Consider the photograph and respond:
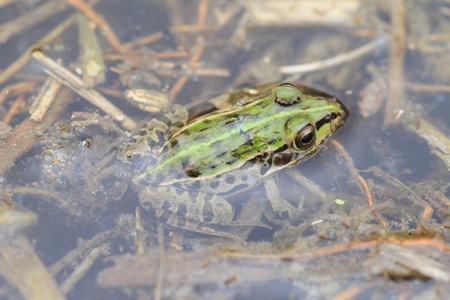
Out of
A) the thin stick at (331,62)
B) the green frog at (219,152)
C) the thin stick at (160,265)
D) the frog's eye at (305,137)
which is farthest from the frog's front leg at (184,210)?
the thin stick at (331,62)

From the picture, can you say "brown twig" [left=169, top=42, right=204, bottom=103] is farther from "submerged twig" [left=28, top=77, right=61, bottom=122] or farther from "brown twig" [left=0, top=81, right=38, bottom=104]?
"brown twig" [left=0, top=81, right=38, bottom=104]

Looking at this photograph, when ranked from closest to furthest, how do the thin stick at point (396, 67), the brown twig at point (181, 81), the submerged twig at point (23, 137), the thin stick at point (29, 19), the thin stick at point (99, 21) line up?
the submerged twig at point (23, 137) → the thin stick at point (396, 67) → the brown twig at point (181, 81) → the thin stick at point (29, 19) → the thin stick at point (99, 21)

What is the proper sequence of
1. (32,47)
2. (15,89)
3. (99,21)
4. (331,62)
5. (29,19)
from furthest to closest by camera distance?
(99,21)
(29,19)
(331,62)
(32,47)
(15,89)

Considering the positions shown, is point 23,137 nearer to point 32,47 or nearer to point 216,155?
point 32,47

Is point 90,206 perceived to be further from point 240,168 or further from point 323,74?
point 323,74

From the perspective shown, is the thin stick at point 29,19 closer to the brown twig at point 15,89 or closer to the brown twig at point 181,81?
the brown twig at point 15,89

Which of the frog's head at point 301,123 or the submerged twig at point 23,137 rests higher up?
the submerged twig at point 23,137

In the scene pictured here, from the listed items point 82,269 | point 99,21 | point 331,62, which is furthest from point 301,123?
point 99,21
